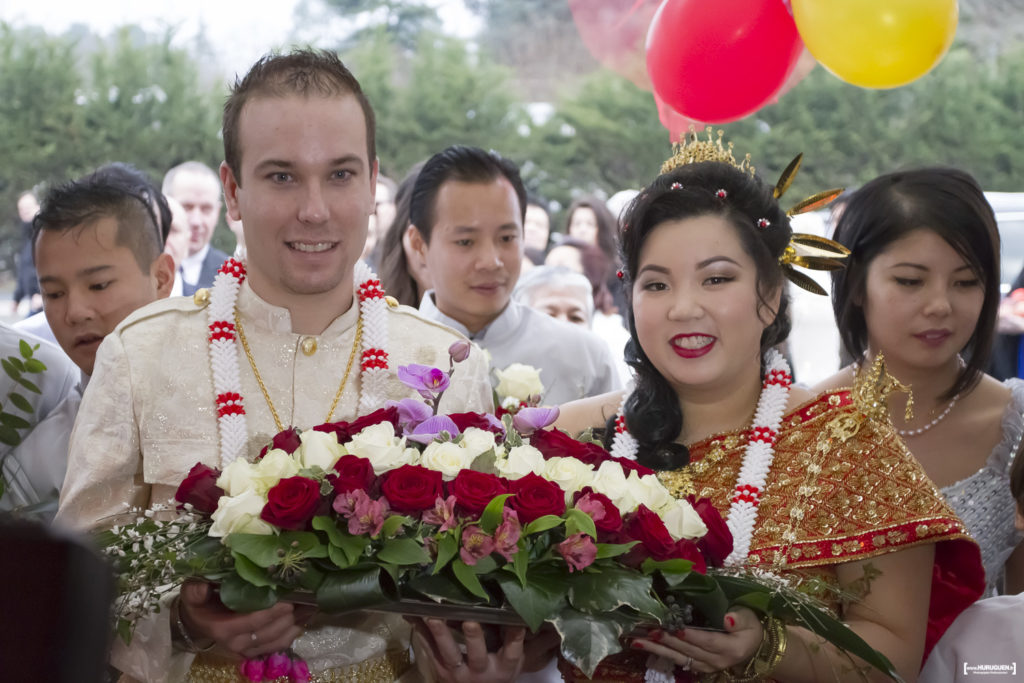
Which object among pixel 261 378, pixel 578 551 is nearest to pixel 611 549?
pixel 578 551

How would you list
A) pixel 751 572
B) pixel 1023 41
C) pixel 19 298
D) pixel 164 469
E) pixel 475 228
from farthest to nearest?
1. pixel 1023 41
2. pixel 19 298
3. pixel 475 228
4. pixel 164 469
5. pixel 751 572

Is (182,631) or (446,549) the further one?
(182,631)

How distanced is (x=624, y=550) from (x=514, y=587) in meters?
0.20

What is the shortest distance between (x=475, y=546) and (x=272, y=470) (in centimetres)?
40

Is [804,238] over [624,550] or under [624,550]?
over

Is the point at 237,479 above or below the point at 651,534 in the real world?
above

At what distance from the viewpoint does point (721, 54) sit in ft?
13.6

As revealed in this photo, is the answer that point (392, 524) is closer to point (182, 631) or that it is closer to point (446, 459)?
point (446, 459)

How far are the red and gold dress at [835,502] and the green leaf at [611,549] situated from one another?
23.1 inches

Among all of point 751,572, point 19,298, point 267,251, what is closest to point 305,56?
point 267,251

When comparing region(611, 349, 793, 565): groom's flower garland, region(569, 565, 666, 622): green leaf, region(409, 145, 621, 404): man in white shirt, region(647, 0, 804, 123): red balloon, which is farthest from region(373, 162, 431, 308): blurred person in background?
region(569, 565, 666, 622): green leaf

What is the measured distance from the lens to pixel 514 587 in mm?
1943

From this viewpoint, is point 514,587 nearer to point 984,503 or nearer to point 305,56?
point 305,56

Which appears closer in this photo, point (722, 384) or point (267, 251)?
point (267, 251)
